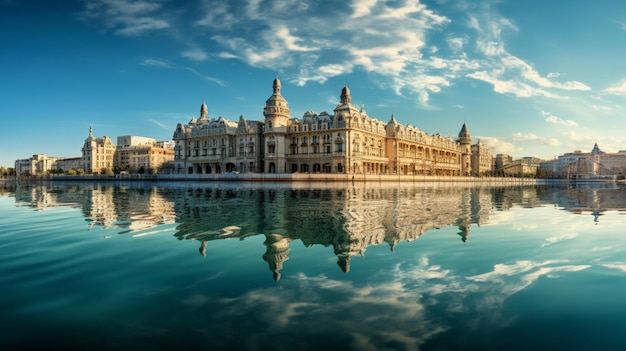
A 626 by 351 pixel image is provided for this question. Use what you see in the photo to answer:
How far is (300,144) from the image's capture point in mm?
103375

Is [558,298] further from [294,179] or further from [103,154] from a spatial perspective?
[103,154]

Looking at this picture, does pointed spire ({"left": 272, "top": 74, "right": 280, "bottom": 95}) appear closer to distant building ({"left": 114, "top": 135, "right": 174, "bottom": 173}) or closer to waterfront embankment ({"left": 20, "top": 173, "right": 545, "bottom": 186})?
waterfront embankment ({"left": 20, "top": 173, "right": 545, "bottom": 186})

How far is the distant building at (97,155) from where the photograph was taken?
175 metres

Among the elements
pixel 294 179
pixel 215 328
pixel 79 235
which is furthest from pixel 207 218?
pixel 294 179

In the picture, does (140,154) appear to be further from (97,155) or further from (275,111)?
(275,111)

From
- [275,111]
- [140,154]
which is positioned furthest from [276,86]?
[140,154]

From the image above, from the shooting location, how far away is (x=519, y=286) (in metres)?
7.96

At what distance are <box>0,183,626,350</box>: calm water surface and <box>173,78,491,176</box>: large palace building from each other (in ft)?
268

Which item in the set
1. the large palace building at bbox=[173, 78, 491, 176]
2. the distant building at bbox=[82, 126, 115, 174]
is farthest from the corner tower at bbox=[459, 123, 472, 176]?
the distant building at bbox=[82, 126, 115, 174]

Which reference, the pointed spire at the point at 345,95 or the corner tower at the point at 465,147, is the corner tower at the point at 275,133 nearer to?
the pointed spire at the point at 345,95

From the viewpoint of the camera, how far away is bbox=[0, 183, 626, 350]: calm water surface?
5.59 m

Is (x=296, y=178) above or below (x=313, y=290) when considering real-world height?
above

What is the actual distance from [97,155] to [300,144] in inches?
4782

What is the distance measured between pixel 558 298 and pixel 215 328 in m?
6.15
